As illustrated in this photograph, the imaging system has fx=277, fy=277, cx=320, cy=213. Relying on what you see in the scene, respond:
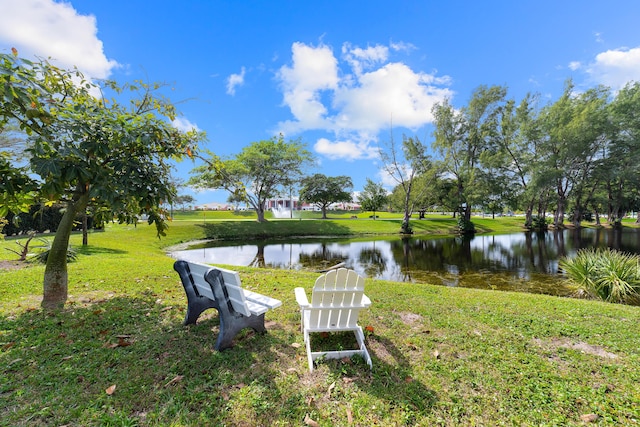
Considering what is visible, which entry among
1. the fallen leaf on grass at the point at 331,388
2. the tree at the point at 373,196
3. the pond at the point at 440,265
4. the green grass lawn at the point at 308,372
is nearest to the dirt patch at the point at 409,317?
the green grass lawn at the point at 308,372

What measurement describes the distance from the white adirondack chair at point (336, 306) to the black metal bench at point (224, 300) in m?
0.68

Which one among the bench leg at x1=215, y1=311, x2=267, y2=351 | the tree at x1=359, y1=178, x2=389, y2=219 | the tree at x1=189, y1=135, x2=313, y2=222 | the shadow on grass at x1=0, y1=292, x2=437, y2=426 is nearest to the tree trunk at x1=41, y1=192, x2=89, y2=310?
the shadow on grass at x1=0, y1=292, x2=437, y2=426

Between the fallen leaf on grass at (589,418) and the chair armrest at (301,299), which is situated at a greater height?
the chair armrest at (301,299)

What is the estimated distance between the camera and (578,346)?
3.47 m

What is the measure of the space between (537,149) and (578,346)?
3633 centimetres

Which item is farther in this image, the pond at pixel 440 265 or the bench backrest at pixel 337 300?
the pond at pixel 440 265

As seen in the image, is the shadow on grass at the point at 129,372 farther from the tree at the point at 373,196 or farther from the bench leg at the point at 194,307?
the tree at the point at 373,196

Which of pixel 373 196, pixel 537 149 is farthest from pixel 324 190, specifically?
pixel 537 149

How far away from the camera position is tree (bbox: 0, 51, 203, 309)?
3002 mm

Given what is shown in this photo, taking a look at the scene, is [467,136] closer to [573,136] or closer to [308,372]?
[573,136]

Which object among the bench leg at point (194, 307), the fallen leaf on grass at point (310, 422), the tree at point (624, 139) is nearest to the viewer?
the fallen leaf on grass at point (310, 422)

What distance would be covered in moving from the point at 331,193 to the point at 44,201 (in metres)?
50.8

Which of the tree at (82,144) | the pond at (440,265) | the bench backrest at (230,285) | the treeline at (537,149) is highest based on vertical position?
the treeline at (537,149)

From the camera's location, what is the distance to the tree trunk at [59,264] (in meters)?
4.33
